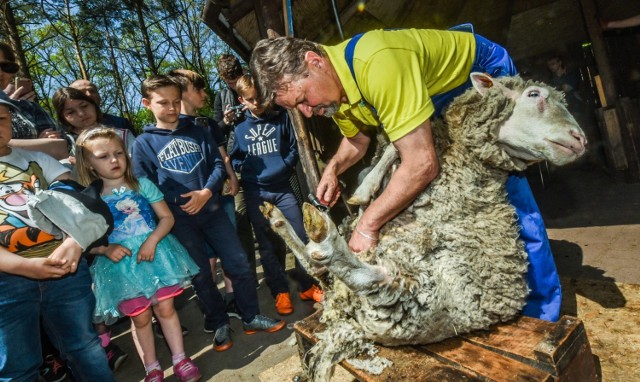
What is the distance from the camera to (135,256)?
2.37 meters

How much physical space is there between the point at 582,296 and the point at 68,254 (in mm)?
2640

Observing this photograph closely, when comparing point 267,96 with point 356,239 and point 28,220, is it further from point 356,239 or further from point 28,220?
point 28,220

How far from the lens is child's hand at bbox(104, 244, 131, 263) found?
2283 millimetres

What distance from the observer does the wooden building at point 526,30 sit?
3.56m

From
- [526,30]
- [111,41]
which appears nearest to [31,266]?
[526,30]

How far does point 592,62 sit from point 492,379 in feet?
20.7

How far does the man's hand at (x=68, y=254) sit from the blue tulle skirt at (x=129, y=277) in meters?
0.49

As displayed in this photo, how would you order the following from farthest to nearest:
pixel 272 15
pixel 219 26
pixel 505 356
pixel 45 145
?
pixel 219 26 < pixel 272 15 < pixel 45 145 < pixel 505 356

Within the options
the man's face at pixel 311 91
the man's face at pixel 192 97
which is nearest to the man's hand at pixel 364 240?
the man's face at pixel 311 91

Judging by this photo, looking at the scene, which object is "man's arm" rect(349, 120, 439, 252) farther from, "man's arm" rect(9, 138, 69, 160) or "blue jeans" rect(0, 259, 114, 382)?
"man's arm" rect(9, 138, 69, 160)

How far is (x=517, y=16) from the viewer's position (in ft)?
20.5

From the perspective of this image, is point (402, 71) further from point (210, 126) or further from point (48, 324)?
point (210, 126)

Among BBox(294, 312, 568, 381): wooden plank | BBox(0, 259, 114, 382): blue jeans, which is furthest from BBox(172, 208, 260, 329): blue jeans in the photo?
BBox(294, 312, 568, 381): wooden plank

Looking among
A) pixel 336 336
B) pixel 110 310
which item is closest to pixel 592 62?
pixel 336 336
